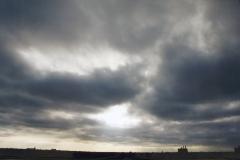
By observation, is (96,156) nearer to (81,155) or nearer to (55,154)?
(81,155)

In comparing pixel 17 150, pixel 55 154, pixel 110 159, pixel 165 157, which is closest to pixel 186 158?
pixel 165 157

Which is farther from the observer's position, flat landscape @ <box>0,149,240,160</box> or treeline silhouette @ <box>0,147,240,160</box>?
treeline silhouette @ <box>0,147,240,160</box>

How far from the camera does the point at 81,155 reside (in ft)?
359

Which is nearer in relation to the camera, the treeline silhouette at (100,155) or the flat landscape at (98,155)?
the flat landscape at (98,155)

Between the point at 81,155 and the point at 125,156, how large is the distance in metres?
15.4

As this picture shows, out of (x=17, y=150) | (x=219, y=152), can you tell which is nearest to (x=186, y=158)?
(x=219, y=152)

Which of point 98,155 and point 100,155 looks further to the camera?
point 100,155

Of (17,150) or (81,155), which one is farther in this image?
(17,150)

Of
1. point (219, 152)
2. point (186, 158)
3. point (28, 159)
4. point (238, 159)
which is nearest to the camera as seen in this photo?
point (238, 159)

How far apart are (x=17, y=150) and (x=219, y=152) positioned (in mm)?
71226

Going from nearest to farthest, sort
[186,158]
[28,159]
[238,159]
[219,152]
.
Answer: [238,159] → [28,159] → [186,158] → [219,152]

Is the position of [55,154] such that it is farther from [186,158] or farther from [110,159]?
[186,158]

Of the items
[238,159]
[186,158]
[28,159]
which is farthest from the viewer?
[186,158]

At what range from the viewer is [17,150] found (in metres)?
117
